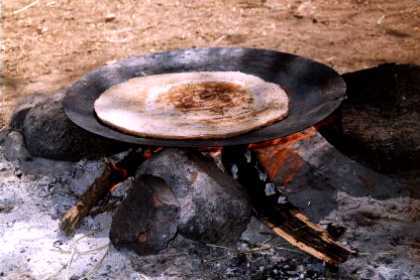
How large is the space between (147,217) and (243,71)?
1.50 metres

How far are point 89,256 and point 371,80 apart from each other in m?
2.26

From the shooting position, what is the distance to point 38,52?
20.4 feet

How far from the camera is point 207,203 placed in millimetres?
3131

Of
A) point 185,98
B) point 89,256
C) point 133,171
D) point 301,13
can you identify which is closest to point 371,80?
point 185,98

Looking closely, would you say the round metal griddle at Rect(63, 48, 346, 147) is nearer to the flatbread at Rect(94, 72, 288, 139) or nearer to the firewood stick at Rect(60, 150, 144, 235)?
the flatbread at Rect(94, 72, 288, 139)

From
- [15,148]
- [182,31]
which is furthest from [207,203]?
[182,31]

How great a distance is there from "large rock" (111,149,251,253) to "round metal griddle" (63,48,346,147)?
302 millimetres

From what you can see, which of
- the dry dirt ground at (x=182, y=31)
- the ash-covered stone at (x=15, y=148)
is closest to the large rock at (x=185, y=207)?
the ash-covered stone at (x=15, y=148)

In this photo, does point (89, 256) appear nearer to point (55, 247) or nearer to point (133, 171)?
point (55, 247)

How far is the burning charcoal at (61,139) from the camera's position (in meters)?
3.93

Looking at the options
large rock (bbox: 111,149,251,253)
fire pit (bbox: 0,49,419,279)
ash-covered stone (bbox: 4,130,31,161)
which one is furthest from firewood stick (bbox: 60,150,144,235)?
ash-covered stone (bbox: 4,130,31,161)

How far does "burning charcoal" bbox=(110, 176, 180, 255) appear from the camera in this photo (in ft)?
9.94

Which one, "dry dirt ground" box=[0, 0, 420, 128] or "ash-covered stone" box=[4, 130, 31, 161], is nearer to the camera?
"ash-covered stone" box=[4, 130, 31, 161]

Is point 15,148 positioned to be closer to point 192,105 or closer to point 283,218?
point 192,105
